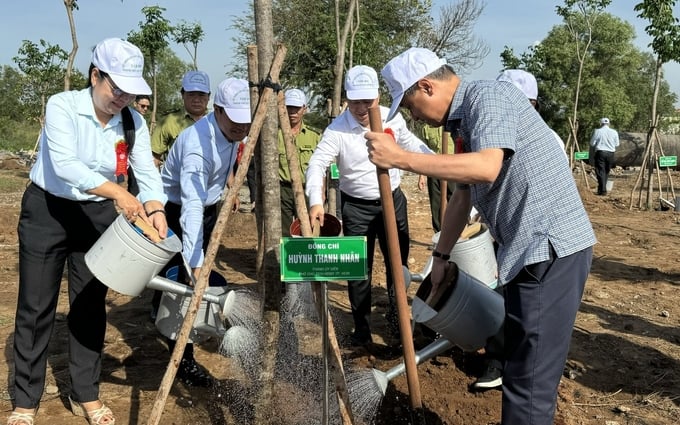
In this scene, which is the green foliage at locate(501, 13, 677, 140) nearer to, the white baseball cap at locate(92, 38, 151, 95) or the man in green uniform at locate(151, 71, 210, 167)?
the man in green uniform at locate(151, 71, 210, 167)

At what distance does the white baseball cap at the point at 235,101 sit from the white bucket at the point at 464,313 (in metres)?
1.38

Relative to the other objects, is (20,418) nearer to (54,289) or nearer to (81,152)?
(54,289)

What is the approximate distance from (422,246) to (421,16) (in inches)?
697

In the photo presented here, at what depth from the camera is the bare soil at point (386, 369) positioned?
349cm

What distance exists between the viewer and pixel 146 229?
2803 mm

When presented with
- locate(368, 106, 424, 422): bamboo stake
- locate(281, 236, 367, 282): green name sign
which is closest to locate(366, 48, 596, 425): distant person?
locate(368, 106, 424, 422): bamboo stake

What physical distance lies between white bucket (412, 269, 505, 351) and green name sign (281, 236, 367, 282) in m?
0.36

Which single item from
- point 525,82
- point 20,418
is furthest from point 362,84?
point 20,418

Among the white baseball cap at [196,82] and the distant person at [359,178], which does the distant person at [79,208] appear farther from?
the white baseball cap at [196,82]

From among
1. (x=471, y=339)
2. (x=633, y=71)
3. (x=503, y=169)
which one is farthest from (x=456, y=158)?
(x=633, y=71)

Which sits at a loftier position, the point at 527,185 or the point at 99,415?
the point at 527,185

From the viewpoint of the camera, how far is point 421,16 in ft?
79.8

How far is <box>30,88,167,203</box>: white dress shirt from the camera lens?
2.75 metres

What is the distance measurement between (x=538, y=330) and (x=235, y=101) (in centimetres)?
201
